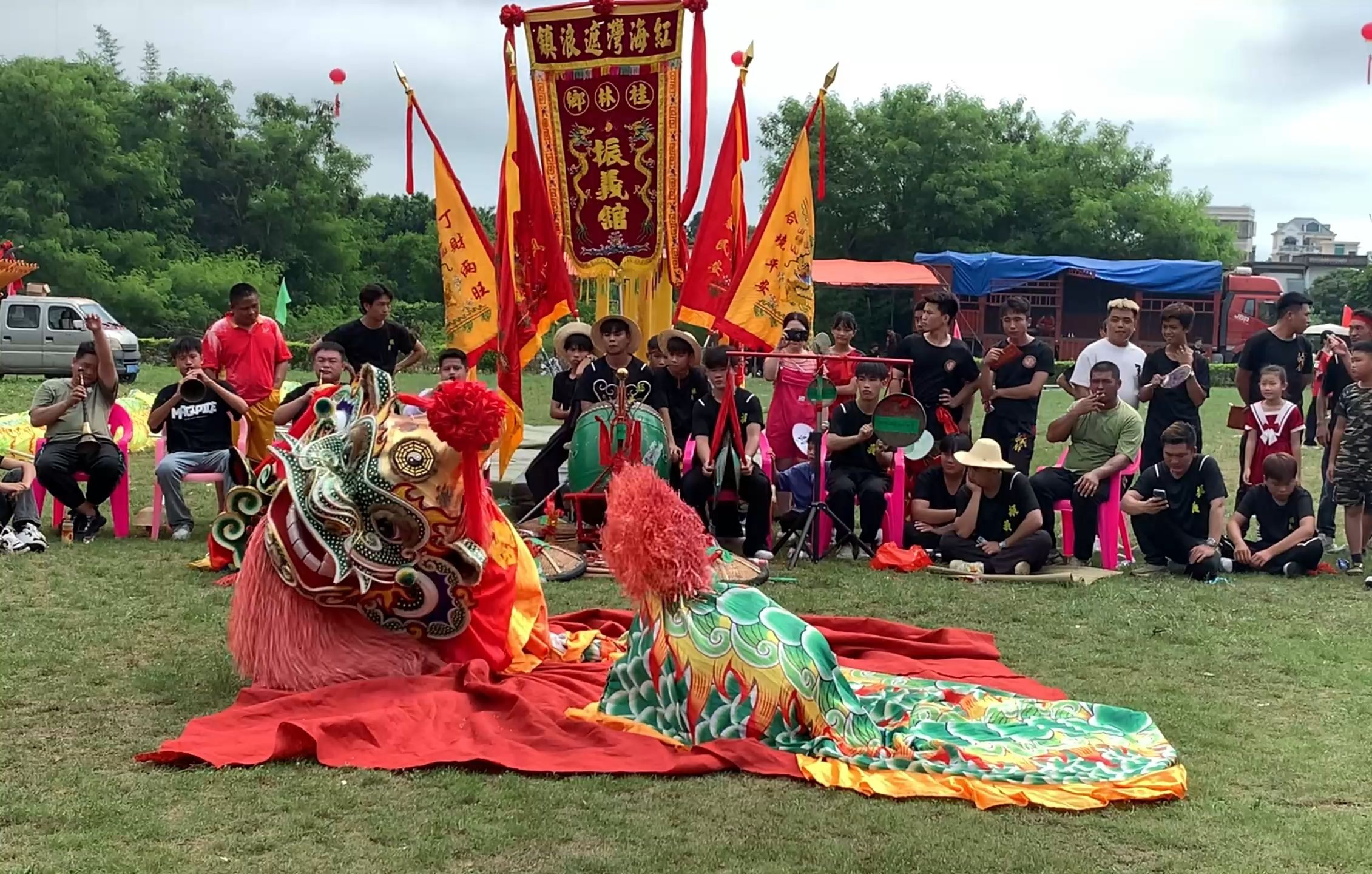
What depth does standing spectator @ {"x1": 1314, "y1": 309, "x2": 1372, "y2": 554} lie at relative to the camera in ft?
25.7

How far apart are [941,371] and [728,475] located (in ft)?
4.75

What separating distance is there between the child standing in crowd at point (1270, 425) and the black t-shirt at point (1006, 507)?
1.45 metres

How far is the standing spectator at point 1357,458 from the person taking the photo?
721 centimetres

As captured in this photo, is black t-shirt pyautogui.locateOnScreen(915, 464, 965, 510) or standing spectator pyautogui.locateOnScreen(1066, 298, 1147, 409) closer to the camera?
black t-shirt pyautogui.locateOnScreen(915, 464, 965, 510)

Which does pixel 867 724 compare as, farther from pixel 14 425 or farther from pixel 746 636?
pixel 14 425

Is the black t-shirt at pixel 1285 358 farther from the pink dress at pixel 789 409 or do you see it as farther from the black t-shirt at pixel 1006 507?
the pink dress at pixel 789 409

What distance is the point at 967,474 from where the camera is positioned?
7125 mm

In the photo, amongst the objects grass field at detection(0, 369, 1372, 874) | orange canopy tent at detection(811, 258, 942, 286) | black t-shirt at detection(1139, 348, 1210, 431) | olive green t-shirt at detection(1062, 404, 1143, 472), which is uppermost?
orange canopy tent at detection(811, 258, 942, 286)

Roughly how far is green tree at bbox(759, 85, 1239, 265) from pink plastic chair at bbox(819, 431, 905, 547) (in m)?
25.5

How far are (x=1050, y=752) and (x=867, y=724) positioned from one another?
0.55 meters

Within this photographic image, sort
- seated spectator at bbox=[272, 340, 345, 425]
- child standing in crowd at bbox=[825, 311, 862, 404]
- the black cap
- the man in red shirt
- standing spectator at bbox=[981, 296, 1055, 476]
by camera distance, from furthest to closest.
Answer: the man in red shirt
child standing in crowd at bbox=[825, 311, 862, 404]
the black cap
standing spectator at bbox=[981, 296, 1055, 476]
seated spectator at bbox=[272, 340, 345, 425]

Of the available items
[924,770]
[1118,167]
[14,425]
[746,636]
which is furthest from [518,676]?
[1118,167]

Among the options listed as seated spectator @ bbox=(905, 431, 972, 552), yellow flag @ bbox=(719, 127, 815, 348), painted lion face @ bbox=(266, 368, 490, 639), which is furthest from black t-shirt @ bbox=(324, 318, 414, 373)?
painted lion face @ bbox=(266, 368, 490, 639)

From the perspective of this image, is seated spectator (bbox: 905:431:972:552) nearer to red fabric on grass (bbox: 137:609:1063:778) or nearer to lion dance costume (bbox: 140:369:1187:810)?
lion dance costume (bbox: 140:369:1187:810)
